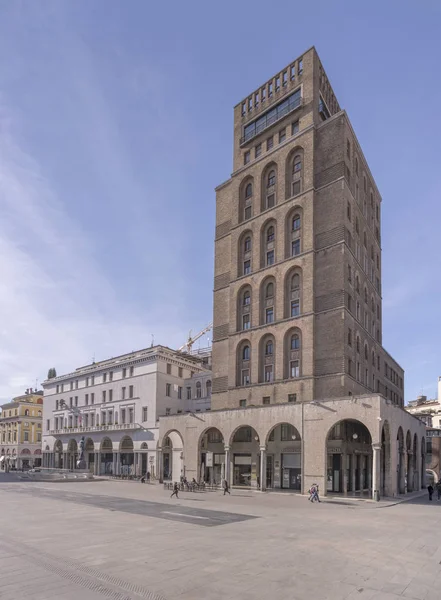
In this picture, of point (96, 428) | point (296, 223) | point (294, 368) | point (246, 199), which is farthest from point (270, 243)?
point (96, 428)

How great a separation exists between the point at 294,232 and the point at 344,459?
951 inches

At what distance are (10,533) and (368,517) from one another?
19703mm

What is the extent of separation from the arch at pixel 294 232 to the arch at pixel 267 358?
945 centimetres

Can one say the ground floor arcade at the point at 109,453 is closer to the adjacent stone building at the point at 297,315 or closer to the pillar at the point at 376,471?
the adjacent stone building at the point at 297,315

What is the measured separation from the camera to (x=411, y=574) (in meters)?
15.9

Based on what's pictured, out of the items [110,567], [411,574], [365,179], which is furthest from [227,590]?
[365,179]

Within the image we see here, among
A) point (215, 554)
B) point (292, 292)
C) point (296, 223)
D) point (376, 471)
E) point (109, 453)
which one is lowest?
point (109, 453)

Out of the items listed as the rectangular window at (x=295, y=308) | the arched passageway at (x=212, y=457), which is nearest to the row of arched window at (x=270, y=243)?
the rectangular window at (x=295, y=308)

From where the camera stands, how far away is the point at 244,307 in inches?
2410

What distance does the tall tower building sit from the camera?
2085 inches

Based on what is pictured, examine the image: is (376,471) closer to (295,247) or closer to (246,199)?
(295,247)

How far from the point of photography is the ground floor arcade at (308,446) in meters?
44.4

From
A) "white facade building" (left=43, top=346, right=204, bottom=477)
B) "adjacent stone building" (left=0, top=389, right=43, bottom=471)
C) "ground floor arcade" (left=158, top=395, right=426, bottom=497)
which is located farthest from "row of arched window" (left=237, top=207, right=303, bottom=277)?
"adjacent stone building" (left=0, top=389, right=43, bottom=471)

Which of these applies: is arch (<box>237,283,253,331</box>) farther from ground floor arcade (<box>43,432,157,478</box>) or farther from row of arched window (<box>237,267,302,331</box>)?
ground floor arcade (<box>43,432,157,478</box>)
